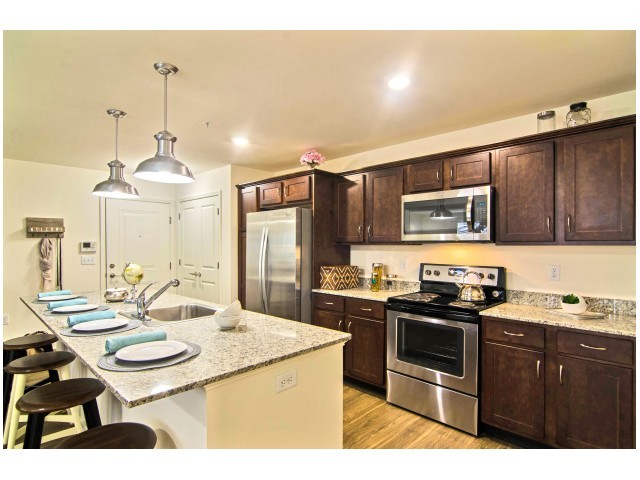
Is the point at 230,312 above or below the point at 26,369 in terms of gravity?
above

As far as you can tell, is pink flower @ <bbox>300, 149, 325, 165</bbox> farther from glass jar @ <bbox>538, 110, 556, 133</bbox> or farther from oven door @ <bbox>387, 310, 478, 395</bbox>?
glass jar @ <bbox>538, 110, 556, 133</bbox>

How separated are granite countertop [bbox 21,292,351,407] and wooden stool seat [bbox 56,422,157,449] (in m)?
0.22

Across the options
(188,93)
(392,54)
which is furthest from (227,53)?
(392,54)

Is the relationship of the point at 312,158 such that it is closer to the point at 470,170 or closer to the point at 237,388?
the point at 470,170

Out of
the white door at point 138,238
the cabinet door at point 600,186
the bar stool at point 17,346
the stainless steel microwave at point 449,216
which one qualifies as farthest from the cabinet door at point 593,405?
the white door at point 138,238

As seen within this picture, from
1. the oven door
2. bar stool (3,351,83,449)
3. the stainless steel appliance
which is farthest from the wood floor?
bar stool (3,351,83,449)

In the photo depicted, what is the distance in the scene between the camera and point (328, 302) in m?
3.48

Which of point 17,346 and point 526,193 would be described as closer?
point 17,346

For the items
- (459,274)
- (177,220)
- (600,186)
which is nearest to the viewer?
(600,186)

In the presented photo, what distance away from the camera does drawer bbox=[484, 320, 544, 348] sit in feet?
7.43

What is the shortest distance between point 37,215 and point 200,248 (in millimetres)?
1941

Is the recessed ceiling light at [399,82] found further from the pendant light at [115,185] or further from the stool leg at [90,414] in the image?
the stool leg at [90,414]

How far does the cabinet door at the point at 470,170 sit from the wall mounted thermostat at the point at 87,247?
14.8ft

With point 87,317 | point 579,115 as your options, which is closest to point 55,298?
point 87,317
